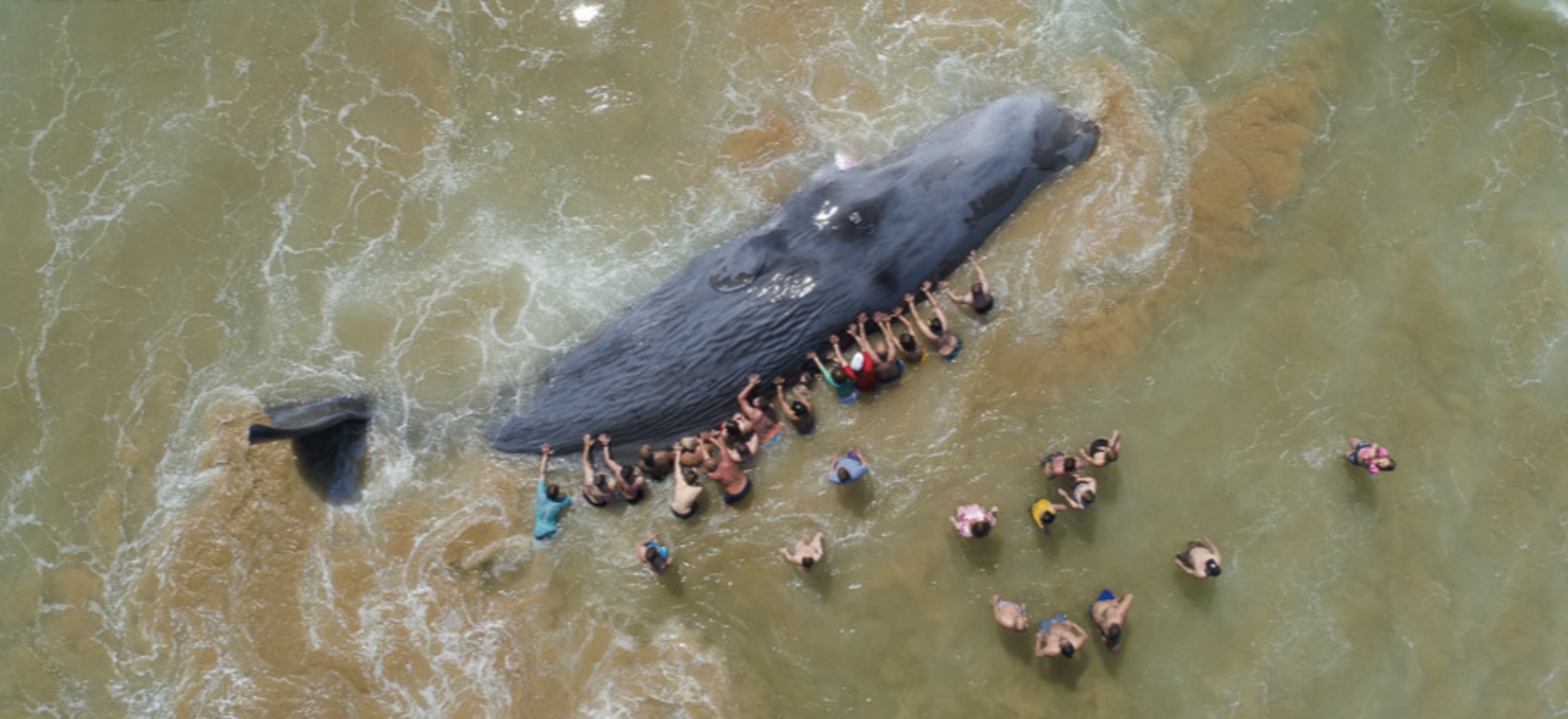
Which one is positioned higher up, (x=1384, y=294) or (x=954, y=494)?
(x=954, y=494)

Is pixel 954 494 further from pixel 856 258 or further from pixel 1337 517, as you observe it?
pixel 1337 517

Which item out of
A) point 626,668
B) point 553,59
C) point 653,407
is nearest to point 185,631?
point 626,668

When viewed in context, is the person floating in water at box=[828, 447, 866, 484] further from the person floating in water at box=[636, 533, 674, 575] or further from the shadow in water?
the person floating in water at box=[636, 533, 674, 575]

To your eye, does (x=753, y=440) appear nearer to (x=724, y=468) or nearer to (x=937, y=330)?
(x=724, y=468)

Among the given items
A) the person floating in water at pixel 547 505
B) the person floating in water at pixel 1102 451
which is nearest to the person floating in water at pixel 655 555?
the person floating in water at pixel 547 505

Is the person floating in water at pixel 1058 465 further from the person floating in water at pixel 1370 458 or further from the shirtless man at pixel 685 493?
the shirtless man at pixel 685 493

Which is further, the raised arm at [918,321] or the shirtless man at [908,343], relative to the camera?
the raised arm at [918,321]
